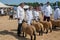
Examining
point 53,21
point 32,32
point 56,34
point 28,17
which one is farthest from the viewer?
point 53,21

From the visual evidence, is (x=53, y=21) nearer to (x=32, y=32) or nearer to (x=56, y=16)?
(x=56, y=16)

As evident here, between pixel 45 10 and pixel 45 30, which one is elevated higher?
pixel 45 10

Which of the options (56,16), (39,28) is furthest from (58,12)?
(39,28)

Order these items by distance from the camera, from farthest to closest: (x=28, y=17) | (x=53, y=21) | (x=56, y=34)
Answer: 1. (x=53, y=21)
2. (x=56, y=34)
3. (x=28, y=17)

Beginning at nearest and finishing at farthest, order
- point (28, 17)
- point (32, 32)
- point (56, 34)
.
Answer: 1. point (32, 32)
2. point (28, 17)
3. point (56, 34)

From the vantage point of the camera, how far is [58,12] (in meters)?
15.1

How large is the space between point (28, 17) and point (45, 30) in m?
2.61

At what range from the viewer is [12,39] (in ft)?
36.4

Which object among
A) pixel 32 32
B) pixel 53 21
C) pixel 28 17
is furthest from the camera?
pixel 53 21

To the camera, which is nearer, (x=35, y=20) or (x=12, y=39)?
(x=12, y=39)

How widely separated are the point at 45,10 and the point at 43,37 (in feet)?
7.55

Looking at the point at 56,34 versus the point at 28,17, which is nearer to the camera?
the point at 28,17

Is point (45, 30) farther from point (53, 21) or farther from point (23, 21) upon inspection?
point (23, 21)

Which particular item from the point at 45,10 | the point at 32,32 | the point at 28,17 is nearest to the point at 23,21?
the point at 28,17
